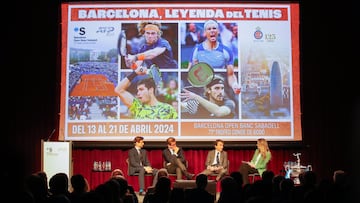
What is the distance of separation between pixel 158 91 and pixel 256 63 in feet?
6.15

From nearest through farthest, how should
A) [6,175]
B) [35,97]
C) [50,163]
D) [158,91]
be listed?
[6,175] → [50,163] → [158,91] → [35,97]

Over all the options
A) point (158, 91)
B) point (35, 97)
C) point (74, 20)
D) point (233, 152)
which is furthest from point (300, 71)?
point (35, 97)

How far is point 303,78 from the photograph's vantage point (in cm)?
992

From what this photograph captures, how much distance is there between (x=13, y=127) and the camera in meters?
9.97

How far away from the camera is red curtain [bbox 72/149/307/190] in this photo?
31.6 ft

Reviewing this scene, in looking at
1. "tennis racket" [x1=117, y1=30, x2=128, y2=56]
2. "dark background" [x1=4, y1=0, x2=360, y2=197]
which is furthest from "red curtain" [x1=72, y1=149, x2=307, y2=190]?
"tennis racket" [x1=117, y1=30, x2=128, y2=56]

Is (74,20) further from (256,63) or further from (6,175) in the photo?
(6,175)

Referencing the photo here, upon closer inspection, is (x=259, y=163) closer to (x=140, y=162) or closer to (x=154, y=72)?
(x=140, y=162)

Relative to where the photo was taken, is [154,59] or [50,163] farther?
[154,59]

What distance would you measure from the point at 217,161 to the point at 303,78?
2519 mm

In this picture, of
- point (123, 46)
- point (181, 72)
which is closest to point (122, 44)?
point (123, 46)

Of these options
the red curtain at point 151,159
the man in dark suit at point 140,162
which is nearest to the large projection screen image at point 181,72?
the red curtain at point 151,159

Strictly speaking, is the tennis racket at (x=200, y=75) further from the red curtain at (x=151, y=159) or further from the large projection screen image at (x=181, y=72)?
the red curtain at (x=151, y=159)

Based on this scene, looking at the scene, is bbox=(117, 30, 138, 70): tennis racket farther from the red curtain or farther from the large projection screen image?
the red curtain
